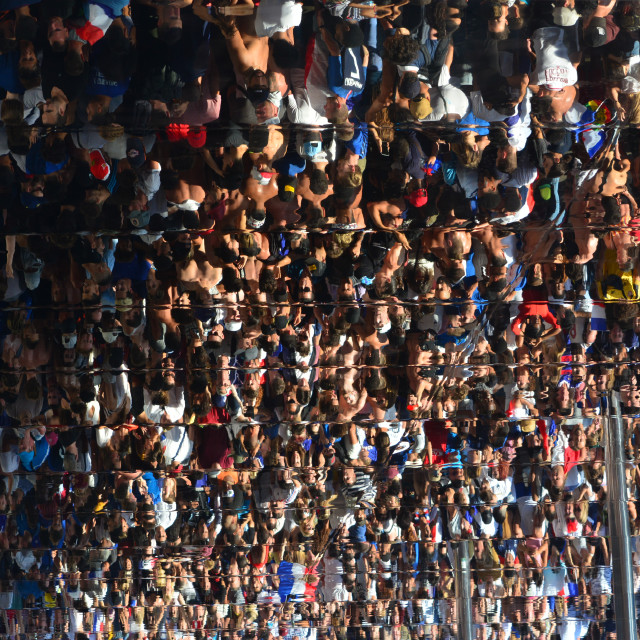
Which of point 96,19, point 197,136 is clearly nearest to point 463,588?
point 197,136

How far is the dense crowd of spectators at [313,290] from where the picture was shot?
2709mm

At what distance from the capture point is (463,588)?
267 inches

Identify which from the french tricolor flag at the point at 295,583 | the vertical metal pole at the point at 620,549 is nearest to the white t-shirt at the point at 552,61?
the vertical metal pole at the point at 620,549

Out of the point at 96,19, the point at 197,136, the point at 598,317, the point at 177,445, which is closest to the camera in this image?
the point at 96,19

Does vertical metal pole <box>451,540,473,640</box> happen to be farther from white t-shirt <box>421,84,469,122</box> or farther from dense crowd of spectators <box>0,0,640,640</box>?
white t-shirt <box>421,84,469,122</box>

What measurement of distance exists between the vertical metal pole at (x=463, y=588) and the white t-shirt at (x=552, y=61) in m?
3.99

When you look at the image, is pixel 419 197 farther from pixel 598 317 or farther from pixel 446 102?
pixel 598 317

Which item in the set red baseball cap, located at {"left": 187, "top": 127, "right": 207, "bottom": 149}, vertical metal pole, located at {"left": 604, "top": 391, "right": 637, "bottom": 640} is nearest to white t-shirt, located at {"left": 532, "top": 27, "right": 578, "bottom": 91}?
red baseball cap, located at {"left": 187, "top": 127, "right": 207, "bottom": 149}

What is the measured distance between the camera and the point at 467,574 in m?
6.64

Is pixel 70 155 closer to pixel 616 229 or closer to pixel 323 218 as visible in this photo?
pixel 323 218

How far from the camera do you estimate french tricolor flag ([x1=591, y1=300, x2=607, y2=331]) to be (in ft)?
13.5

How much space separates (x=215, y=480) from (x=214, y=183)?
7.49 ft

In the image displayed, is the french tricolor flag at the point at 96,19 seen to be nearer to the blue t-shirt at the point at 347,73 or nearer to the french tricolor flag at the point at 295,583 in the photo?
the blue t-shirt at the point at 347,73

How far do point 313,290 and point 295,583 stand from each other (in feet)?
11.4
